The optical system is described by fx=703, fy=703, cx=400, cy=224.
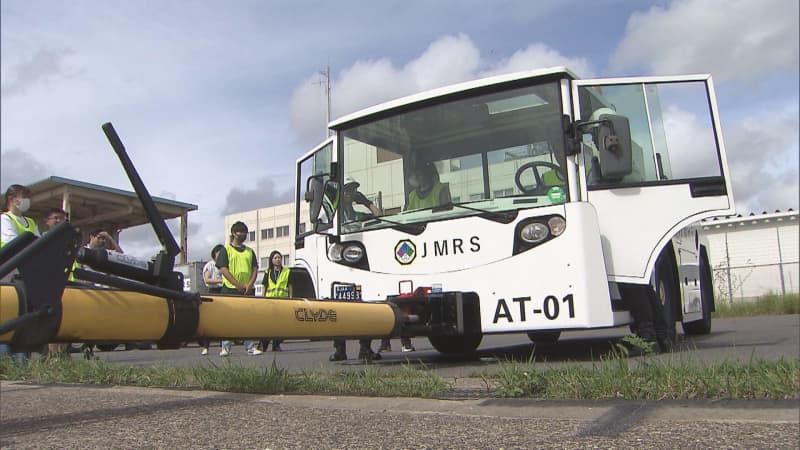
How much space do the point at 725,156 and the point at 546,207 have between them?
60.2 inches

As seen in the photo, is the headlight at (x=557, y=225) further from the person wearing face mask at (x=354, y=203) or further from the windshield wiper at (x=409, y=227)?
the person wearing face mask at (x=354, y=203)

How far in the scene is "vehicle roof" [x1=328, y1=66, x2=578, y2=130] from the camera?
5.75 metres

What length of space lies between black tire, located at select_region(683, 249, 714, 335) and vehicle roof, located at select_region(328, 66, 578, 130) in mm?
4378

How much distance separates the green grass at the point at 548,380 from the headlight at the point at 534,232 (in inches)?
53.8

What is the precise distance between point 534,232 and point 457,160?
42.1 inches

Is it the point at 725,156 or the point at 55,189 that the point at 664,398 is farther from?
the point at 55,189

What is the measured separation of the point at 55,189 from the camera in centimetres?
690

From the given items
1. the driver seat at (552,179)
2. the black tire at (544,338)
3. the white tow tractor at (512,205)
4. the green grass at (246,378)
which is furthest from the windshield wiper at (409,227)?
the black tire at (544,338)

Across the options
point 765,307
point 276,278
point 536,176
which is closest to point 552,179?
point 536,176

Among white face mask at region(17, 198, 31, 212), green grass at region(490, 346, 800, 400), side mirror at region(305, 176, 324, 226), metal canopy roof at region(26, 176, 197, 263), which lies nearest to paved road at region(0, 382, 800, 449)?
green grass at region(490, 346, 800, 400)

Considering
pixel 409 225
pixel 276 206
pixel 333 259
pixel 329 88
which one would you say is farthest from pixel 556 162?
pixel 276 206

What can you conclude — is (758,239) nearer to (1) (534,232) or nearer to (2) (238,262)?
(2) (238,262)

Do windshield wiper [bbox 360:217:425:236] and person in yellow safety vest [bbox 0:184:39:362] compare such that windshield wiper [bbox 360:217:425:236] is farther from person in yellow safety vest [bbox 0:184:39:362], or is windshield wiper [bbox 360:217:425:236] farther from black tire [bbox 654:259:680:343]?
person in yellow safety vest [bbox 0:184:39:362]

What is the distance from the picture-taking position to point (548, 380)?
384cm
